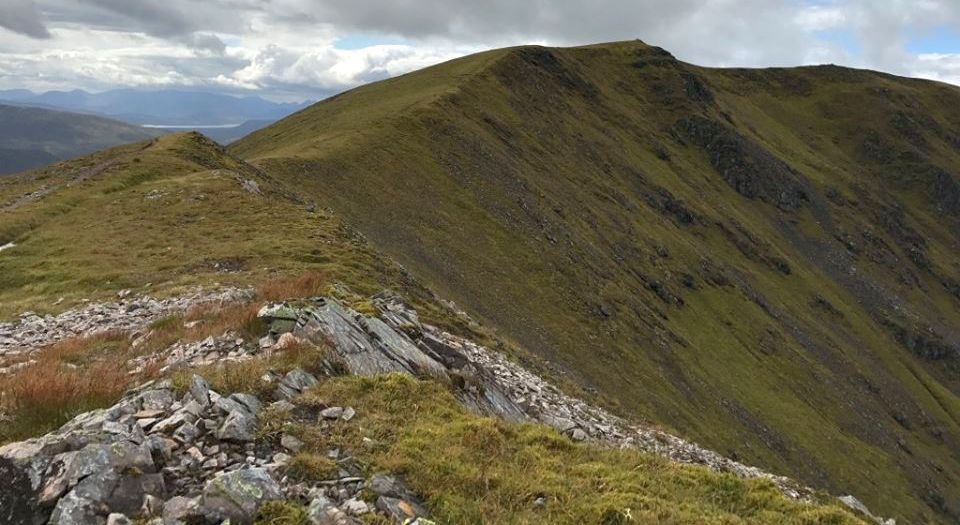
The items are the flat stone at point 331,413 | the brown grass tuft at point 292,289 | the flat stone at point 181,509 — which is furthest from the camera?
the brown grass tuft at point 292,289

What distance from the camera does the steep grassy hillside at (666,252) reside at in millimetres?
57219

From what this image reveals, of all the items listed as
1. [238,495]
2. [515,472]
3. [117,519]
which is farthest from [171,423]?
[515,472]

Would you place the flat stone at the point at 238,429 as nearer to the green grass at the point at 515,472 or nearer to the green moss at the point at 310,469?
the green moss at the point at 310,469

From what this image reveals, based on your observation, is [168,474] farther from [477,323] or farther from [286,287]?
[477,323]

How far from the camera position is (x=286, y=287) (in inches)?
790

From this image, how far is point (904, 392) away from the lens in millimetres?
100562

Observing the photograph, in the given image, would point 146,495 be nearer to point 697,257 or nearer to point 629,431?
point 629,431

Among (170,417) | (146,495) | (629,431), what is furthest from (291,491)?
(629,431)

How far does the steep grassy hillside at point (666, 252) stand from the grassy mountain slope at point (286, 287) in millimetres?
12388

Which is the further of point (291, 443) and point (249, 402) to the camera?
point (249, 402)

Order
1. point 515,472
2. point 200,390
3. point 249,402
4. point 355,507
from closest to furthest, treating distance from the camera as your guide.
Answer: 1. point 355,507
2. point 200,390
3. point 515,472
4. point 249,402

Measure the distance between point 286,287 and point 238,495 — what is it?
472 inches

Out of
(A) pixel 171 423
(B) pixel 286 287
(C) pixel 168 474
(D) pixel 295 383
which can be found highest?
(B) pixel 286 287

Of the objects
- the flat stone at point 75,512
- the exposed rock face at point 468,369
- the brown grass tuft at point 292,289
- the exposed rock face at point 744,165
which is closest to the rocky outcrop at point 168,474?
the flat stone at point 75,512
